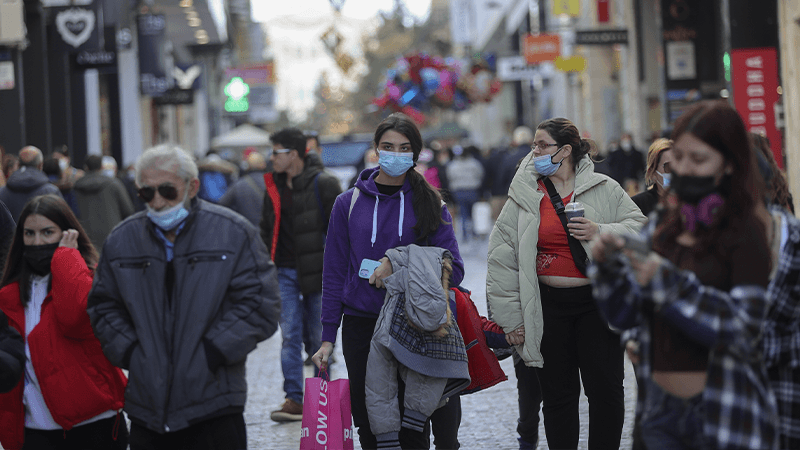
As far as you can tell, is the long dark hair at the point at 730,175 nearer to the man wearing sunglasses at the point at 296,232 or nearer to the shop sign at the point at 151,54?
the man wearing sunglasses at the point at 296,232

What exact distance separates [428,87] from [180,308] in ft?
67.3

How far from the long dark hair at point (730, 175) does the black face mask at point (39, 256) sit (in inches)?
111

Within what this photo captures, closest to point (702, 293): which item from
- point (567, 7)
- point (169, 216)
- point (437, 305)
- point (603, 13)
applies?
point (437, 305)

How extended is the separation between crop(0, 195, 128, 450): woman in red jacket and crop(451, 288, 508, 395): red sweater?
1642mm

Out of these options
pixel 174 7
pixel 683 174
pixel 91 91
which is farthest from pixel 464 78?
pixel 683 174

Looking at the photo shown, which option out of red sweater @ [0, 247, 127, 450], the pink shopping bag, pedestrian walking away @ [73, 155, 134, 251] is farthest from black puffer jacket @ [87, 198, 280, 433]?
pedestrian walking away @ [73, 155, 134, 251]

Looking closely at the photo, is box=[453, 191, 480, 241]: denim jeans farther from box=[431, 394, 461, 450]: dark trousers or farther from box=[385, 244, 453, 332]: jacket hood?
box=[385, 244, 453, 332]: jacket hood

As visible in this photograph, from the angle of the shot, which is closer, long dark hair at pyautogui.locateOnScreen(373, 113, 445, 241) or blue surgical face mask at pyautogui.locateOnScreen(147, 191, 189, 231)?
blue surgical face mask at pyautogui.locateOnScreen(147, 191, 189, 231)

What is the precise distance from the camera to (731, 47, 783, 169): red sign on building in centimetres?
1241

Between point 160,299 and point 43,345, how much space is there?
852 mm

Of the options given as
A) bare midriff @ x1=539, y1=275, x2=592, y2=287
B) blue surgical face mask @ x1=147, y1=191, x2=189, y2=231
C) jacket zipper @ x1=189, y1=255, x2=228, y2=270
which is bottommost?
bare midriff @ x1=539, y1=275, x2=592, y2=287

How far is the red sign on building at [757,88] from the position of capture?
12.4 meters

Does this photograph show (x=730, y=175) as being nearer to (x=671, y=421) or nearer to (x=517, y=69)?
(x=671, y=421)

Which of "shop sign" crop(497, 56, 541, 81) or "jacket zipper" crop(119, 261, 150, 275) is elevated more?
"shop sign" crop(497, 56, 541, 81)
